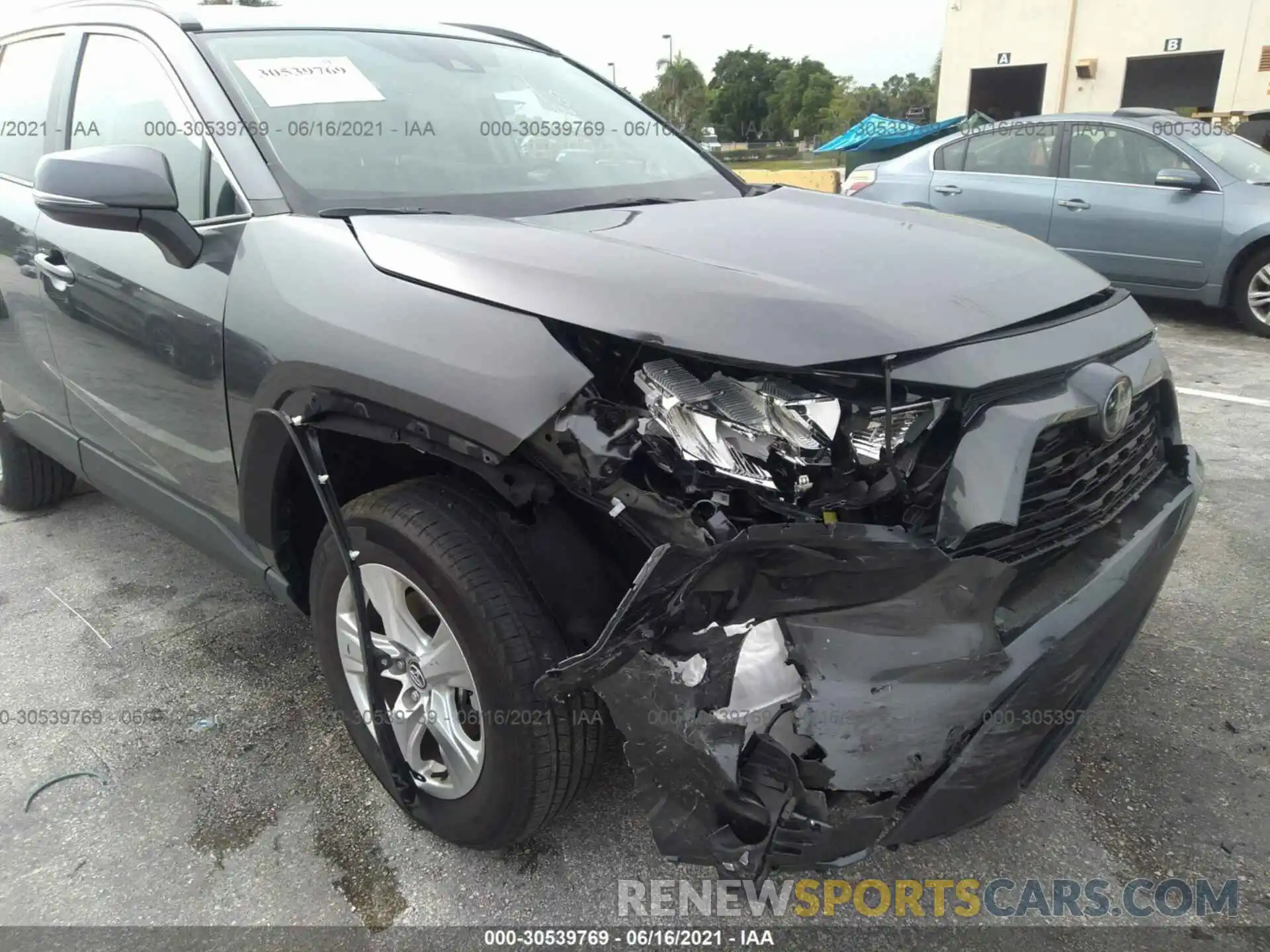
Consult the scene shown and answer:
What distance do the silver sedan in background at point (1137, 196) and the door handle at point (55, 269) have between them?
5099 millimetres

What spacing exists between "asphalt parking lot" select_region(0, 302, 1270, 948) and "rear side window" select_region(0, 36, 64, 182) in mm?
1533

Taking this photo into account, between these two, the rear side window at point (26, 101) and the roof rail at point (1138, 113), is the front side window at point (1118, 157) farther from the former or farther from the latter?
the rear side window at point (26, 101)

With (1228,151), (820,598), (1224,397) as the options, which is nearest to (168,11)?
(820,598)

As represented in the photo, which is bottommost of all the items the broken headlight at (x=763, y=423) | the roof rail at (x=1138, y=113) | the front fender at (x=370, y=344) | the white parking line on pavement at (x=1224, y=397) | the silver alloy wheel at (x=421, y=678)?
the white parking line on pavement at (x=1224, y=397)

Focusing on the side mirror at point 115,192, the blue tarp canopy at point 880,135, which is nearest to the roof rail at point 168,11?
the side mirror at point 115,192

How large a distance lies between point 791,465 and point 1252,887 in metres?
1.40

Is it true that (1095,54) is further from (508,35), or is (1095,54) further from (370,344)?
(370,344)

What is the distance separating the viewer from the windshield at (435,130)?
7.21ft

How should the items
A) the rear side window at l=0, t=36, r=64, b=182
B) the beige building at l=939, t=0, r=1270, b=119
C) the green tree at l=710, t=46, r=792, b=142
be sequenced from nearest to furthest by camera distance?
the rear side window at l=0, t=36, r=64, b=182 < the beige building at l=939, t=0, r=1270, b=119 < the green tree at l=710, t=46, r=792, b=142

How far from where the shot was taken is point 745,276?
1.70 metres

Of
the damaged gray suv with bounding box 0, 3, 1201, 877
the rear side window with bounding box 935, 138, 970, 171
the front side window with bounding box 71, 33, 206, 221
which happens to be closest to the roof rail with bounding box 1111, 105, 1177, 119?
the rear side window with bounding box 935, 138, 970, 171

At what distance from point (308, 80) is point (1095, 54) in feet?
87.9

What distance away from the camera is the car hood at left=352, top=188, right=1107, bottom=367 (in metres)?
1.55

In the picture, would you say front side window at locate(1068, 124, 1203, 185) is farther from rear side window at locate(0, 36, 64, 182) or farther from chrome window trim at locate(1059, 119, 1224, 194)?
rear side window at locate(0, 36, 64, 182)
